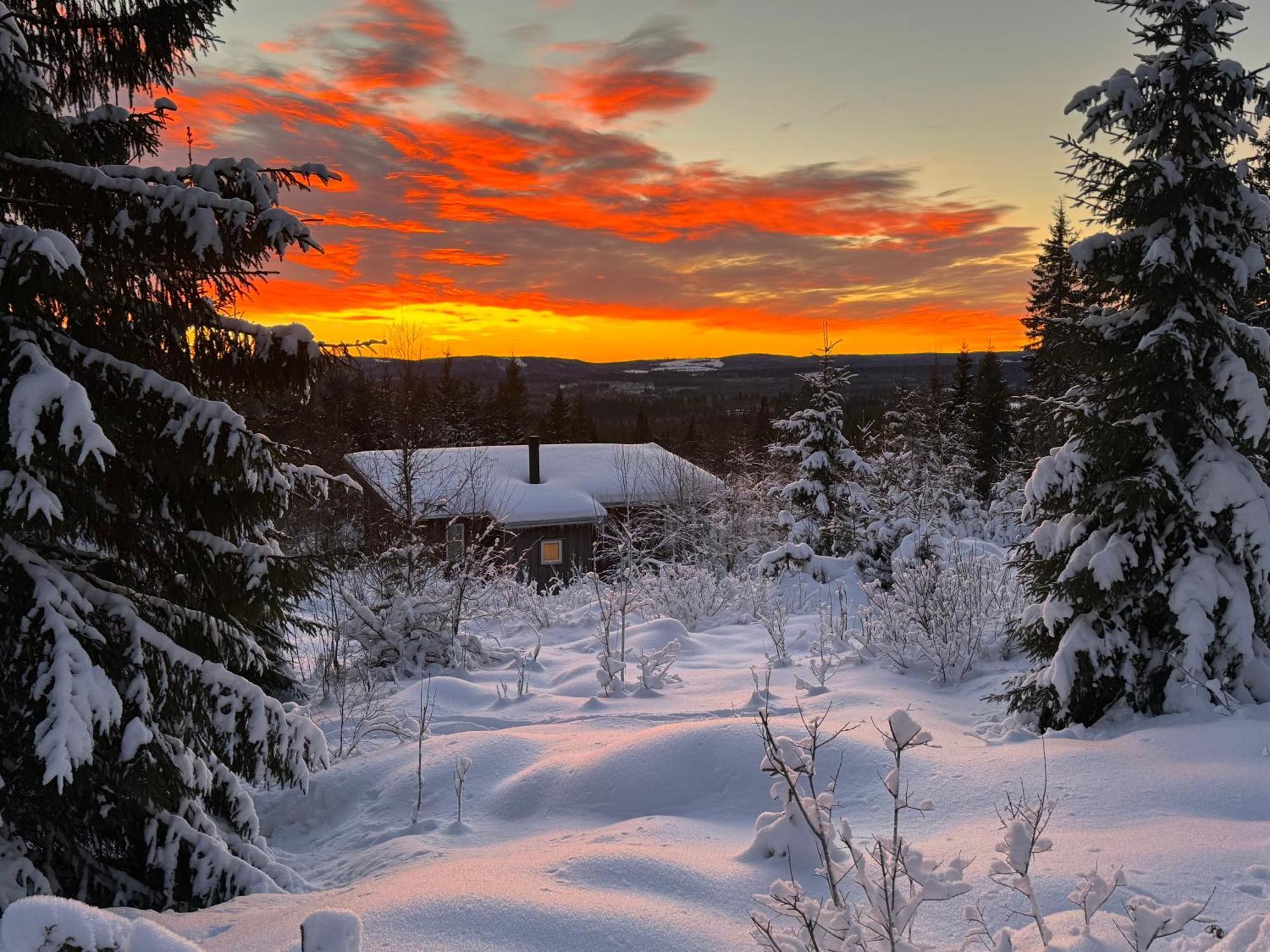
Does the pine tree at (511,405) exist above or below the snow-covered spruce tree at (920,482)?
above

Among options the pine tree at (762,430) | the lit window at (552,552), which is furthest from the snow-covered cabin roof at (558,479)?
the pine tree at (762,430)

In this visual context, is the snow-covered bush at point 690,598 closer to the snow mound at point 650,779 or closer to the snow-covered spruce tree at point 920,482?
the snow-covered spruce tree at point 920,482

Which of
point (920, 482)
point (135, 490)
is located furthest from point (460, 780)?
point (920, 482)

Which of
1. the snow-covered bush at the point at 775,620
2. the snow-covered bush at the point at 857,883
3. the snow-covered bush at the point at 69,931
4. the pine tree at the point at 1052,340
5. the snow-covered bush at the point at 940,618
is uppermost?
the pine tree at the point at 1052,340

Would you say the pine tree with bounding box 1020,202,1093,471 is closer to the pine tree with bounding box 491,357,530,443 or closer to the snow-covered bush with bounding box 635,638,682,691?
the snow-covered bush with bounding box 635,638,682,691

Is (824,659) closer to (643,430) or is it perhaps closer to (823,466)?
(823,466)

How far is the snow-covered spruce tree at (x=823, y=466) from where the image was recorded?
1875 cm

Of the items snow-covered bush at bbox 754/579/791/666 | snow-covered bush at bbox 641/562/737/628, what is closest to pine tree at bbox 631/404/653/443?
snow-covered bush at bbox 641/562/737/628

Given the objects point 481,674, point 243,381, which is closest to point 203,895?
point 243,381

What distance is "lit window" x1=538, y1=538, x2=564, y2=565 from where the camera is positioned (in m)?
26.6

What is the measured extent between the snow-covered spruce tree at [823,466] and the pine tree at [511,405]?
29303 mm

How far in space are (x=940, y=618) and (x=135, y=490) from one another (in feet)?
21.9

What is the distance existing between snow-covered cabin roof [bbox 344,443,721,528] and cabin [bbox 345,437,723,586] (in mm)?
34

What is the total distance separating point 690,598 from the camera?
12258 mm
